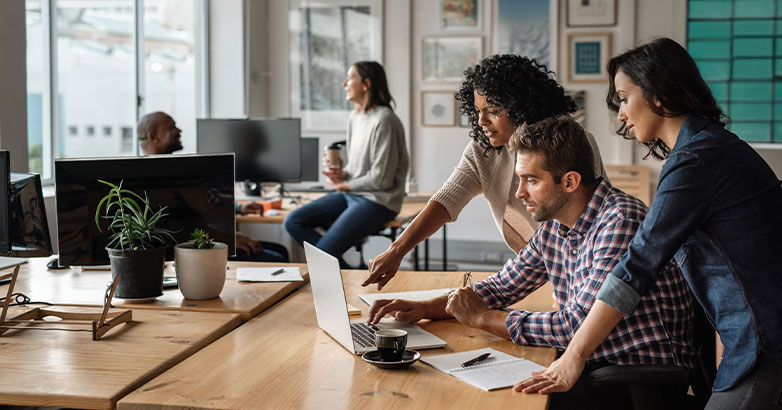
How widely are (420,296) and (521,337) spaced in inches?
19.7

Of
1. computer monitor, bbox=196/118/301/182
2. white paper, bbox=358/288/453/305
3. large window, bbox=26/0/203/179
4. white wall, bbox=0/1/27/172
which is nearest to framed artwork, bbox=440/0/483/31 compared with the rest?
large window, bbox=26/0/203/179

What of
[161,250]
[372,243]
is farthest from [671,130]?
[372,243]

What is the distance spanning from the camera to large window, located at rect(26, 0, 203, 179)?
4578 millimetres

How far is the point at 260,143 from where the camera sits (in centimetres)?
507

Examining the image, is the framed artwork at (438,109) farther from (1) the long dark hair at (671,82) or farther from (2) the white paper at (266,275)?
(1) the long dark hair at (671,82)

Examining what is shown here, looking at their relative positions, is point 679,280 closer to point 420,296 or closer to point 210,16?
point 420,296

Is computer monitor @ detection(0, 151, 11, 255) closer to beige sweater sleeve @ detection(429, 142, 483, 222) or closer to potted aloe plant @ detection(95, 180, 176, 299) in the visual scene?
potted aloe plant @ detection(95, 180, 176, 299)

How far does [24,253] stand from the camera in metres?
2.41

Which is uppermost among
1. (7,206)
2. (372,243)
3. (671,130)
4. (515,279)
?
(671,130)

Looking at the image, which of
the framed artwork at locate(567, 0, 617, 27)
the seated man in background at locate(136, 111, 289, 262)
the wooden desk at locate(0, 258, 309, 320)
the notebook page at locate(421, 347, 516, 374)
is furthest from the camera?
the framed artwork at locate(567, 0, 617, 27)

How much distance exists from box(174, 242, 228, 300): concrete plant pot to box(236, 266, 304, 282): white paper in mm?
276

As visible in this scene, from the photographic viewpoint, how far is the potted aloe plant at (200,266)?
7.21ft

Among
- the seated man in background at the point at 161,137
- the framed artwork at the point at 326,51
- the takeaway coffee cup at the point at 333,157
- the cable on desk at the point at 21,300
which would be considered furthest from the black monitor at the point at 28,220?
the framed artwork at the point at 326,51

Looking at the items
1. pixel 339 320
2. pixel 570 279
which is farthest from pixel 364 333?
pixel 570 279
